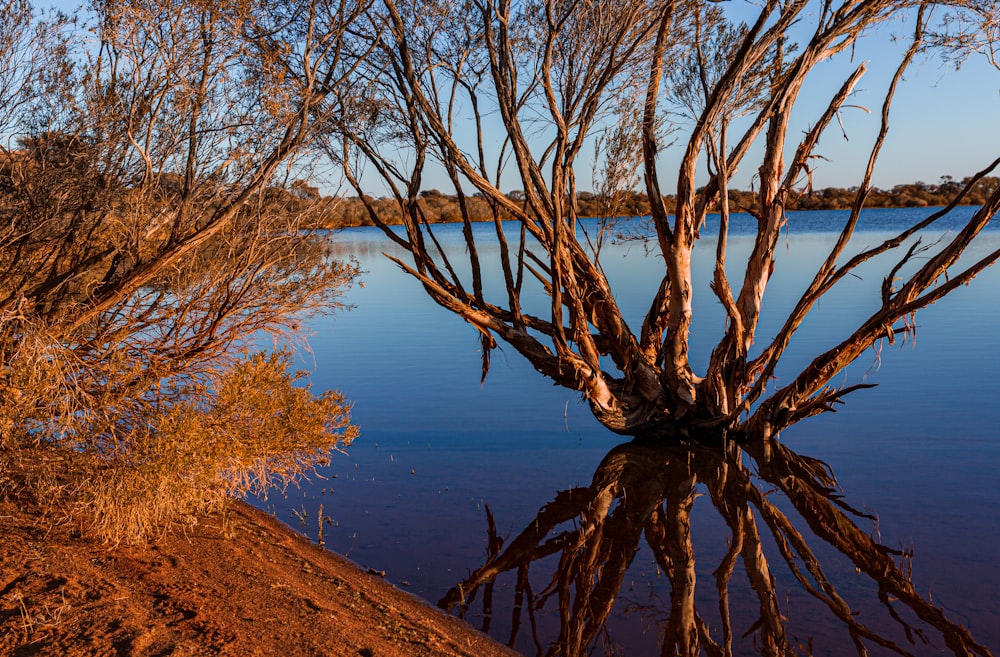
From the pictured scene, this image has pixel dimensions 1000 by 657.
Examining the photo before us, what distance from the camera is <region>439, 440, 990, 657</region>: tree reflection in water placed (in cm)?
493

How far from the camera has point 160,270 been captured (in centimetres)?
644

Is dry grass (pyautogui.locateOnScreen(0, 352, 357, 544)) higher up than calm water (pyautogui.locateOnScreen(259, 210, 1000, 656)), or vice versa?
dry grass (pyautogui.locateOnScreen(0, 352, 357, 544))

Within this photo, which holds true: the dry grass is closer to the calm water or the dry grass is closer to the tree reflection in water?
the calm water

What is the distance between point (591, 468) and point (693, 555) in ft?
7.27

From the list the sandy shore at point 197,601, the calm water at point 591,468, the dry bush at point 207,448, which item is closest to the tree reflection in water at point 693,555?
the calm water at point 591,468

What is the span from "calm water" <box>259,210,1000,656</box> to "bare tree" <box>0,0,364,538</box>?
1162 millimetres

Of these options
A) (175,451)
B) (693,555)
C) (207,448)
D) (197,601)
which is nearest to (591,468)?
(693,555)

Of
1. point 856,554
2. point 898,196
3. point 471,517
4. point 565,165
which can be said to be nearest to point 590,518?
point 471,517

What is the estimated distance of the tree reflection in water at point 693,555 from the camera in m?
4.93

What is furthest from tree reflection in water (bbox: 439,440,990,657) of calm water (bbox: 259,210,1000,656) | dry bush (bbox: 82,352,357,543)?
dry bush (bbox: 82,352,357,543)

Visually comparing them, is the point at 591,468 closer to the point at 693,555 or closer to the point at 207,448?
the point at 693,555

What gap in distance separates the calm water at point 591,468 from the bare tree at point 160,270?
1162mm

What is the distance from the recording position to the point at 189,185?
625 cm

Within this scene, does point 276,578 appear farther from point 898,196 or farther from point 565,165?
point 898,196
